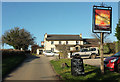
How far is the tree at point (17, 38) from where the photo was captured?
46500 millimetres

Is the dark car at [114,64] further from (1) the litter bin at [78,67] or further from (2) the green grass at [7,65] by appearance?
(2) the green grass at [7,65]

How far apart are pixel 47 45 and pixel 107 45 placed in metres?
25.0

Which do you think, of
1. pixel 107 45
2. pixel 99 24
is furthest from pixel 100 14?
pixel 107 45

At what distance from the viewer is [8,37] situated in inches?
1986

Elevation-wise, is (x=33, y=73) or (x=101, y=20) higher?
(x=101, y=20)

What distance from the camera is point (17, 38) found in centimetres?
4681

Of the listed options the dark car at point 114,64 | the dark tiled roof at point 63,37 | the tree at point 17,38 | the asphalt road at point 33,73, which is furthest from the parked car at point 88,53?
the dark tiled roof at point 63,37

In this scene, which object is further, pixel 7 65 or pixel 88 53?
pixel 88 53

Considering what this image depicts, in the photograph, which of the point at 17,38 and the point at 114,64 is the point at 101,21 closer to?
the point at 114,64

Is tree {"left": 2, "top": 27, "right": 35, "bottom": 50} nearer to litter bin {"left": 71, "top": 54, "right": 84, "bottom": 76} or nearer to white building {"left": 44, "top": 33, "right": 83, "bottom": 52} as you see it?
white building {"left": 44, "top": 33, "right": 83, "bottom": 52}

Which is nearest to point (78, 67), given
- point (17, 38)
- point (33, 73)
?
point (33, 73)

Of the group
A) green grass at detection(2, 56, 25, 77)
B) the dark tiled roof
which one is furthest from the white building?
green grass at detection(2, 56, 25, 77)

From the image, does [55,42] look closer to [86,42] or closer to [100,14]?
[86,42]

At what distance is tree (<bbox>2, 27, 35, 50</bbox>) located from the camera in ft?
153
